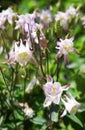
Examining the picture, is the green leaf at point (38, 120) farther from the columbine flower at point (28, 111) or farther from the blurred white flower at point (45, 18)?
the blurred white flower at point (45, 18)

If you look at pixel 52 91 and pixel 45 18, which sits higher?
pixel 45 18

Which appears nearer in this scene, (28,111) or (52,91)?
(52,91)

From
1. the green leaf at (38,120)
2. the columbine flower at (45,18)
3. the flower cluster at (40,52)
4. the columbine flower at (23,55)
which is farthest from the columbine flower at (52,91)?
the columbine flower at (45,18)

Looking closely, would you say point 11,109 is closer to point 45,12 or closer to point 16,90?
point 16,90

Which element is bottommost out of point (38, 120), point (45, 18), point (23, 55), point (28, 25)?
point (38, 120)

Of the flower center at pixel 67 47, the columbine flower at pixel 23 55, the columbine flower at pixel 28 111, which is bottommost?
the columbine flower at pixel 28 111

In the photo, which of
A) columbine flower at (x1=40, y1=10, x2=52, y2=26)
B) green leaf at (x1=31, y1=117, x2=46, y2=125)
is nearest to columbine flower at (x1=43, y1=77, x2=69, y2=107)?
green leaf at (x1=31, y1=117, x2=46, y2=125)

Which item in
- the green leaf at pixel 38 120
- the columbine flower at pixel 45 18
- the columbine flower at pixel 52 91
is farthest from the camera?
the columbine flower at pixel 45 18

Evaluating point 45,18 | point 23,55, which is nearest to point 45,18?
point 45,18

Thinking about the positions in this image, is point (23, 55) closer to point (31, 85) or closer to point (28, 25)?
point (28, 25)

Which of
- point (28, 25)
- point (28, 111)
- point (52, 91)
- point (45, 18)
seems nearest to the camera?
point (52, 91)

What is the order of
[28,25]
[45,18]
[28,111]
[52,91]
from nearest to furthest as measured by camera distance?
[52,91] → [28,25] → [28,111] → [45,18]

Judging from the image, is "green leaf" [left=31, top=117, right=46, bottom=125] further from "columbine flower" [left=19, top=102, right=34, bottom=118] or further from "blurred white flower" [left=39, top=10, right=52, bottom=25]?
"blurred white flower" [left=39, top=10, right=52, bottom=25]
